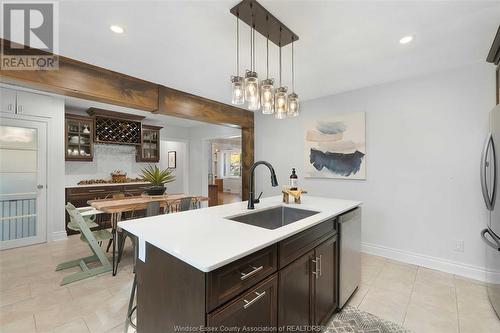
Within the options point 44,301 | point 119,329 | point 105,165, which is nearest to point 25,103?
point 105,165

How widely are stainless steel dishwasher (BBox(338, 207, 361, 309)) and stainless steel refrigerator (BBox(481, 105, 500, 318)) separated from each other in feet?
3.45

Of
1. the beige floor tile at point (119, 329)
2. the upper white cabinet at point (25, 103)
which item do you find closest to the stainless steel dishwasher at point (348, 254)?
the beige floor tile at point (119, 329)

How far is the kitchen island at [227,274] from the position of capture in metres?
0.97

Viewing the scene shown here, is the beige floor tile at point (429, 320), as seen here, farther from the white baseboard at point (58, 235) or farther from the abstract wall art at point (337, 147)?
the white baseboard at point (58, 235)

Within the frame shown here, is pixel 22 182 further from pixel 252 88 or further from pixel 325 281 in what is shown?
pixel 325 281

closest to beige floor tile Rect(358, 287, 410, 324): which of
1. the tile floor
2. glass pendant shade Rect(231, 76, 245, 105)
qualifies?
the tile floor

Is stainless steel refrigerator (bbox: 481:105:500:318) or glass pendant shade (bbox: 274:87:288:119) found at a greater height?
glass pendant shade (bbox: 274:87:288:119)

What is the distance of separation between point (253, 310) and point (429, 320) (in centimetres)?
179

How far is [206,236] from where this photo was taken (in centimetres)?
125

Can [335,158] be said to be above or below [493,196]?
above

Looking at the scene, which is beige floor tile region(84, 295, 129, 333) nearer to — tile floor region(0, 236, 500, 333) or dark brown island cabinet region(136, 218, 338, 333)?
tile floor region(0, 236, 500, 333)

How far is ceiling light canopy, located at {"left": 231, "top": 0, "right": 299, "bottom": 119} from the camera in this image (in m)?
1.69

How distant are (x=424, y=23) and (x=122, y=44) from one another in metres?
2.66

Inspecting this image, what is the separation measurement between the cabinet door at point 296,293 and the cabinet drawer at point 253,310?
0.22 feet
